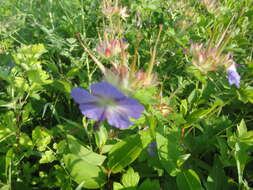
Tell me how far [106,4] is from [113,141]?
1.42 m

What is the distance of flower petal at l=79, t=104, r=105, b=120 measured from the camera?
103 centimetres

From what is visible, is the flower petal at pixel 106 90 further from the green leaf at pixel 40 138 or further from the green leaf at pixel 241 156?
the green leaf at pixel 241 156

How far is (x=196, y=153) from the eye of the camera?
5.17 ft

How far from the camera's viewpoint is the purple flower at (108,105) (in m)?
1.03

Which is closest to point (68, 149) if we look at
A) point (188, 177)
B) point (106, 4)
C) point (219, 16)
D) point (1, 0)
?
point (188, 177)

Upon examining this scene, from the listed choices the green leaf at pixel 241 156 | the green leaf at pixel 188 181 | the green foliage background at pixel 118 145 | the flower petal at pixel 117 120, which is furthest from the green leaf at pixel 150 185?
the green leaf at pixel 241 156

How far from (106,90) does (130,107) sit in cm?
12

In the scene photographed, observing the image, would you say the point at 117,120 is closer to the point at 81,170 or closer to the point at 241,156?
the point at 81,170

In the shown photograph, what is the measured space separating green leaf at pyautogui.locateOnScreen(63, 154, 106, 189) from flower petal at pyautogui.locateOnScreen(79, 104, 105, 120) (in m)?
0.27

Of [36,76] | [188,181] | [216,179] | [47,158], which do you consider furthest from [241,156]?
[36,76]

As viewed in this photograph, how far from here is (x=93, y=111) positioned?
106 centimetres

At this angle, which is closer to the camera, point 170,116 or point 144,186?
point 144,186

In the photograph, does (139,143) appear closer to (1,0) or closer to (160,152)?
(160,152)

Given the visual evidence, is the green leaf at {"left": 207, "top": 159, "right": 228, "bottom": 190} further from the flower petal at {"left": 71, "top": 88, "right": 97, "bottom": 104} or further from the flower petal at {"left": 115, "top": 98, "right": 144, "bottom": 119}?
the flower petal at {"left": 71, "top": 88, "right": 97, "bottom": 104}
